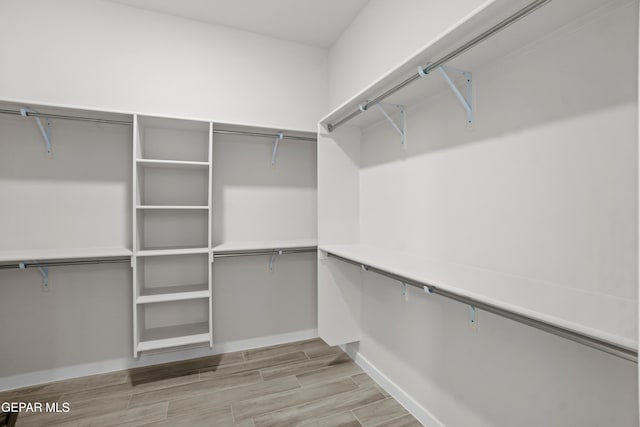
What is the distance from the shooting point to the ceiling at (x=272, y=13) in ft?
8.13

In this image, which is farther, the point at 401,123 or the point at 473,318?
the point at 401,123

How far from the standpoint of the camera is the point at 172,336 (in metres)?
2.41

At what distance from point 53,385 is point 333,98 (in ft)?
10.6

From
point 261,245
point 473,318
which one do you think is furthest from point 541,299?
point 261,245

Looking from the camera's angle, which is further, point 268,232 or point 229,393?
point 268,232

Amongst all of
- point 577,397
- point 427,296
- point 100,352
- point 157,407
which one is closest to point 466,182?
point 427,296

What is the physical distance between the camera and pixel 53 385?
231 centimetres

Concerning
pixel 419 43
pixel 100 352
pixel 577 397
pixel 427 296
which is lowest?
pixel 100 352

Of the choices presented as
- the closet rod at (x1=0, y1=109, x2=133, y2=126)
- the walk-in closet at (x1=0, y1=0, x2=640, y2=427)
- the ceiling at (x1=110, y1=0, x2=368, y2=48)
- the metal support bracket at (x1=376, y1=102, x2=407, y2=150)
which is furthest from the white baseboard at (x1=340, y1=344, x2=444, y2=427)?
the ceiling at (x1=110, y1=0, x2=368, y2=48)

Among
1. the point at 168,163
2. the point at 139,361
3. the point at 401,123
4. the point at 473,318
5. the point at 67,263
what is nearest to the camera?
the point at 473,318

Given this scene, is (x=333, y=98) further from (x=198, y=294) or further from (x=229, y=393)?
(x=229, y=393)

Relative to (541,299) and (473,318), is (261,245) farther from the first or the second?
(541,299)

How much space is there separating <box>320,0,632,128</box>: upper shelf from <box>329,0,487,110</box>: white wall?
37cm

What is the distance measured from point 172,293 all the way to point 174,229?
534 millimetres
